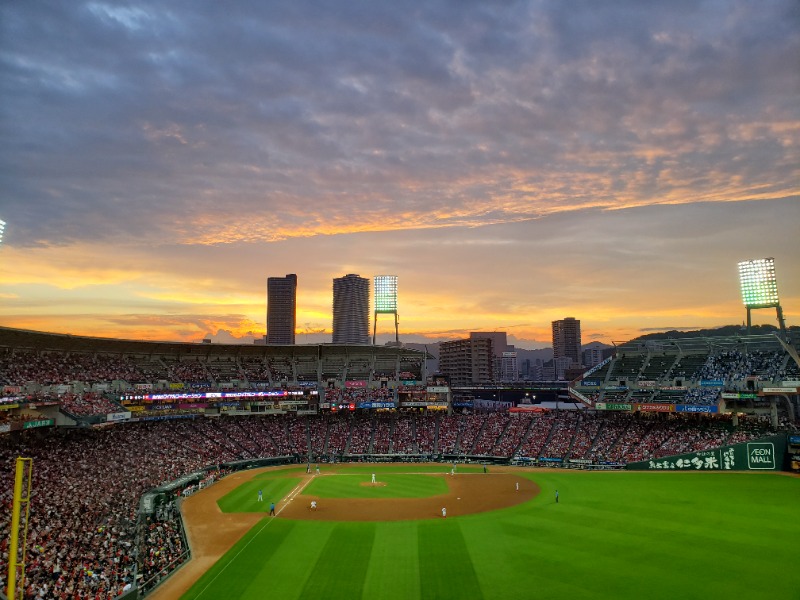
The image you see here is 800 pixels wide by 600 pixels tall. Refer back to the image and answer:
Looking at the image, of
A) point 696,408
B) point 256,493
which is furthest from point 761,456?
point 256,493

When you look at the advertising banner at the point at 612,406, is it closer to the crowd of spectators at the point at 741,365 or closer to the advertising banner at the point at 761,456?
the crowd of spectators at the point at 741,365

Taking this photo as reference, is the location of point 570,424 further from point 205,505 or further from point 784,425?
point 205,505

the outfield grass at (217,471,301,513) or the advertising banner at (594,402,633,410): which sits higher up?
the advertising banner at (594,402,633,410)

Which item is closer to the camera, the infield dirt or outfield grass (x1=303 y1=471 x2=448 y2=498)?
the infield dirt

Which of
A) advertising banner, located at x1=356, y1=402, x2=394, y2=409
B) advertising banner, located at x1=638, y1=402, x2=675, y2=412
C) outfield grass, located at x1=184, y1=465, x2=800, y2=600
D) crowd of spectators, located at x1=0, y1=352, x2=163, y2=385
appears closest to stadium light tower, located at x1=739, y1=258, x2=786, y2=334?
advertising banner, located at x1=638, y1=402, x2=675, y2=412

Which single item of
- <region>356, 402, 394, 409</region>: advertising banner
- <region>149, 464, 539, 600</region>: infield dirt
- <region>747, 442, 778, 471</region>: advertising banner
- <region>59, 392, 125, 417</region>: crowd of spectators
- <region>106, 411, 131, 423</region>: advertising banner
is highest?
<region>59, 392, 125, 417</region>: crowd of spectators

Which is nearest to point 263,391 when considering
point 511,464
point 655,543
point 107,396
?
point 107,396

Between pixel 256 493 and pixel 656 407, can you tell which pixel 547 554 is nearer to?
pixel 256 493

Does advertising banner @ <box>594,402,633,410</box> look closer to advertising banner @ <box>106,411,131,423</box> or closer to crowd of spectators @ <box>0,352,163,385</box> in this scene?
advertising banner @ <box>106,411,131,423</box>

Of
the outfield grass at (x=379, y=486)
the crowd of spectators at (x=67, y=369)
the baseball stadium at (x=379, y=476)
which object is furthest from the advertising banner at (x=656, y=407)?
the crowd of spectators at (x=67, y=369)
